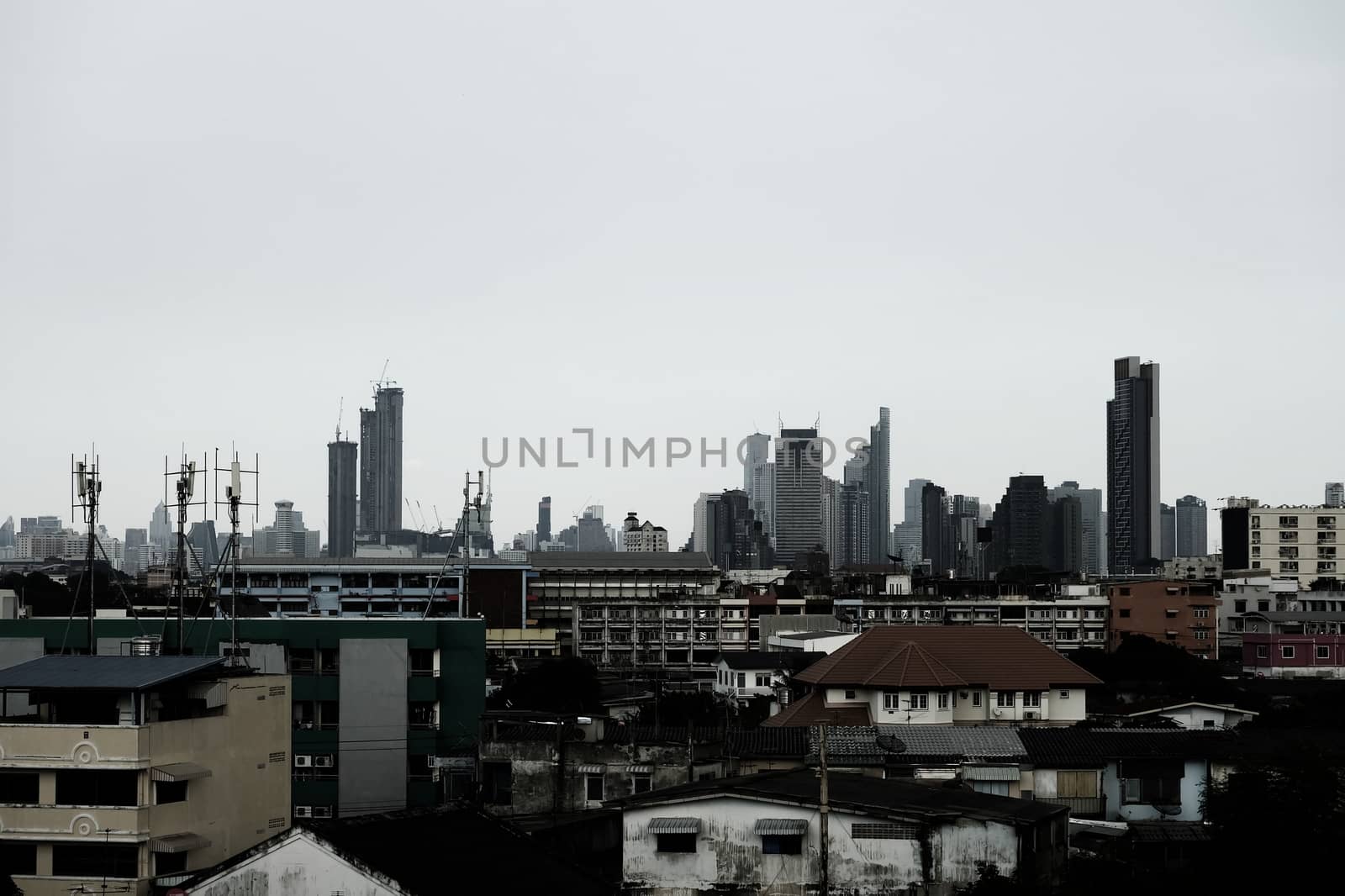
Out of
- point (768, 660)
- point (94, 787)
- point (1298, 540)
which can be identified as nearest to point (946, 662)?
point (768, 660)

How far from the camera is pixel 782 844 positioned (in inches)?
754

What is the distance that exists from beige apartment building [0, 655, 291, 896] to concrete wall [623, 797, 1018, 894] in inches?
228

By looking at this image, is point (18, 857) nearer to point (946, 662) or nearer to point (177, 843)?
point (177, 843)

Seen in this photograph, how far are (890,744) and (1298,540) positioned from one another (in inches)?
2873

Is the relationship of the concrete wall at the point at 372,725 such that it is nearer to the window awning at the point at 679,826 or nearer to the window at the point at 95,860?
the window at the point at 95,860

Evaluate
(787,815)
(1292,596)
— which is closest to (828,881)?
(787,815)

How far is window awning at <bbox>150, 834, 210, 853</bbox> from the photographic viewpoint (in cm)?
1955

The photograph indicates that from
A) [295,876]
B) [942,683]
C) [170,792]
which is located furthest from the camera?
[942,683]

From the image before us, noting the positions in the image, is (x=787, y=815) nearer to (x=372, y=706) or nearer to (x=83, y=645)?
(x=372, y=706)

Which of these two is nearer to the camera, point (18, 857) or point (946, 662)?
point (18, 857)

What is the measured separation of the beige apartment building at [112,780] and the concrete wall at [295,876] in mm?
3698

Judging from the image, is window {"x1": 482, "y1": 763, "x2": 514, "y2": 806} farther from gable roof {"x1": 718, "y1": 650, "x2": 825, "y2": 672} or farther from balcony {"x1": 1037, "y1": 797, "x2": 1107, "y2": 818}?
gable roof {"x1": 718, "y1": 650, "x2": 825, "y2": 672}

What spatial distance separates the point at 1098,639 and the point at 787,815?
201 ft

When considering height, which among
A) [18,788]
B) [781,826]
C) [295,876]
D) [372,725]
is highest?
[18,788]
